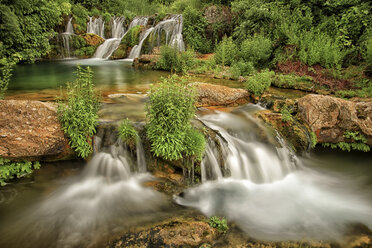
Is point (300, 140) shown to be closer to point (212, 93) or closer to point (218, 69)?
point (212, 93)

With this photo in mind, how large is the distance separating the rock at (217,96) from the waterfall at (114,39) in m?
17.2

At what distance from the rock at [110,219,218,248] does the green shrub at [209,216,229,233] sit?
0.09 m

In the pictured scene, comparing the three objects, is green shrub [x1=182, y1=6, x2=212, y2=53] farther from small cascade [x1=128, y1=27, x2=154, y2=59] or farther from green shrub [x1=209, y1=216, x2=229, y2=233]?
green shrub [x1=209, y1=216, x2=229, y2=233]

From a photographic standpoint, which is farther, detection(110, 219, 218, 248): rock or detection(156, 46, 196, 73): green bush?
detection(156, 46, 196, 73): green bush

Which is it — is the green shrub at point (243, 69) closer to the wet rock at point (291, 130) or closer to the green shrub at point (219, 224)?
the wet rock at point (291, 130)

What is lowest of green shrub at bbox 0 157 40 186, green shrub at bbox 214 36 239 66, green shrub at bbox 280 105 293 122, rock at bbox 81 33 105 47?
green shrub at bbox 0 157 40 186

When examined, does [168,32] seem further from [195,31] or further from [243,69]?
[243,69]

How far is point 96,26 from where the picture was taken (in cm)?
2627

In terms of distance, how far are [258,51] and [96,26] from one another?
21.5m

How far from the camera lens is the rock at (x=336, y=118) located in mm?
6347

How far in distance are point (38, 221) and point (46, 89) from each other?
698cm

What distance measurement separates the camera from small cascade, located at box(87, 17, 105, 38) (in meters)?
26.0

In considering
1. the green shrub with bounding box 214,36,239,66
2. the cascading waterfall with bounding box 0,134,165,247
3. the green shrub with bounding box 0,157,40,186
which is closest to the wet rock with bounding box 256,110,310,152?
the cascading waterfall with bounding box 0,134,165,247

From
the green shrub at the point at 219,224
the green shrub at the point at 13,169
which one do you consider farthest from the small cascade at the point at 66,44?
the green shrub at the point at 219,224
